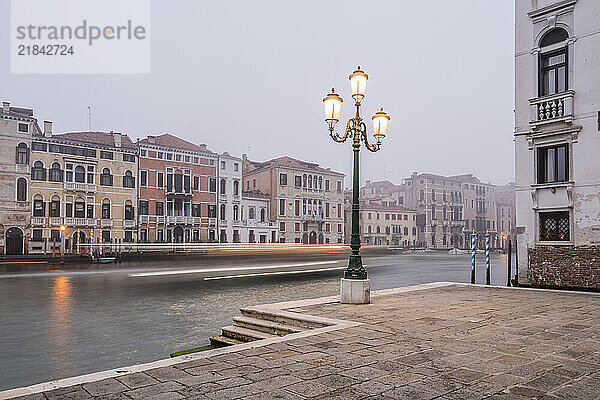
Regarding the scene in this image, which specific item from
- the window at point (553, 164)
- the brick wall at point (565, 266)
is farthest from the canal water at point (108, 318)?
the window at point (553, 164)

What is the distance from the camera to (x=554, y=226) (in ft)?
52.6

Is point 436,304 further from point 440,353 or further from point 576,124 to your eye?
point 576,124

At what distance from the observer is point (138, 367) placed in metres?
5.67

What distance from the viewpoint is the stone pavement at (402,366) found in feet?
15.8

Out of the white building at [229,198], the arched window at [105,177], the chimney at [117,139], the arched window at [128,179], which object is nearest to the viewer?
the arched window at [105,177]

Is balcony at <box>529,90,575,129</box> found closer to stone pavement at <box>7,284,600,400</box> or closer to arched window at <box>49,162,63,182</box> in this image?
stone pavement at <box>7,284,600,400</box>

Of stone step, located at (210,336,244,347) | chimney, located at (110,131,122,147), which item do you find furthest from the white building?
stone step, located at (210,336,244,347)

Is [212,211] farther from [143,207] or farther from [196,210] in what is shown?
[143,207]

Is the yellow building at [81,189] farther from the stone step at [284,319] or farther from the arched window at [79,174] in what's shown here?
the stone step at [284,319]

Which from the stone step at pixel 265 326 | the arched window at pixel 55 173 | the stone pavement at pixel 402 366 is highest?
the arched window at pixel 55 173

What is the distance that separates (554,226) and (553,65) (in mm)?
5202

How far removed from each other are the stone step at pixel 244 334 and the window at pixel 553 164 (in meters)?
11.8

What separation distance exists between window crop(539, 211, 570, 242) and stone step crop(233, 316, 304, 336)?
1108 cm

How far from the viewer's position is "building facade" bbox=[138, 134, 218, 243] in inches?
2000
